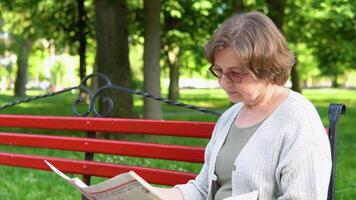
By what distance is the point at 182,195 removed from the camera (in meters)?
2.74

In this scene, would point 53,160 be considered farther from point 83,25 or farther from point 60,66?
point 60,66

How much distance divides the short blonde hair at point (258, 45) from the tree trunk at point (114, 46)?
734cm

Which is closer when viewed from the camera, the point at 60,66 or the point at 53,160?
the point at 53,160

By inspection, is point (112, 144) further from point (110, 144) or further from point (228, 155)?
point (228, 155)

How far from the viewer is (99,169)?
3.66 meters

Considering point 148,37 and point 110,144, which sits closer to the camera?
point 110,144

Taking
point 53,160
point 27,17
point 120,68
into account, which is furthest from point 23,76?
point 53,160

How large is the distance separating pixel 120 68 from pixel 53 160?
5.99 metres

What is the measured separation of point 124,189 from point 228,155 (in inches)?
17.8

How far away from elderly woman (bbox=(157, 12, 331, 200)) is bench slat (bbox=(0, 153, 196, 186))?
0.87 m

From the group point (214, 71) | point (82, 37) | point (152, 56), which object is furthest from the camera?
point (82, 37)

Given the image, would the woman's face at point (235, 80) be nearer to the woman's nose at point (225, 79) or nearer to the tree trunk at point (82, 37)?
the woman's nose at point (225, 79)

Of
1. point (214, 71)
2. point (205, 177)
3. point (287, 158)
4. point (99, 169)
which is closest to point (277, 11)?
point (99, 169)

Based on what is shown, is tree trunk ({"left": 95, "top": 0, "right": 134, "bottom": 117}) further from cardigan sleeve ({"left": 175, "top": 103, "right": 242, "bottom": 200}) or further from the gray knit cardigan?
the gray knit cardigan
